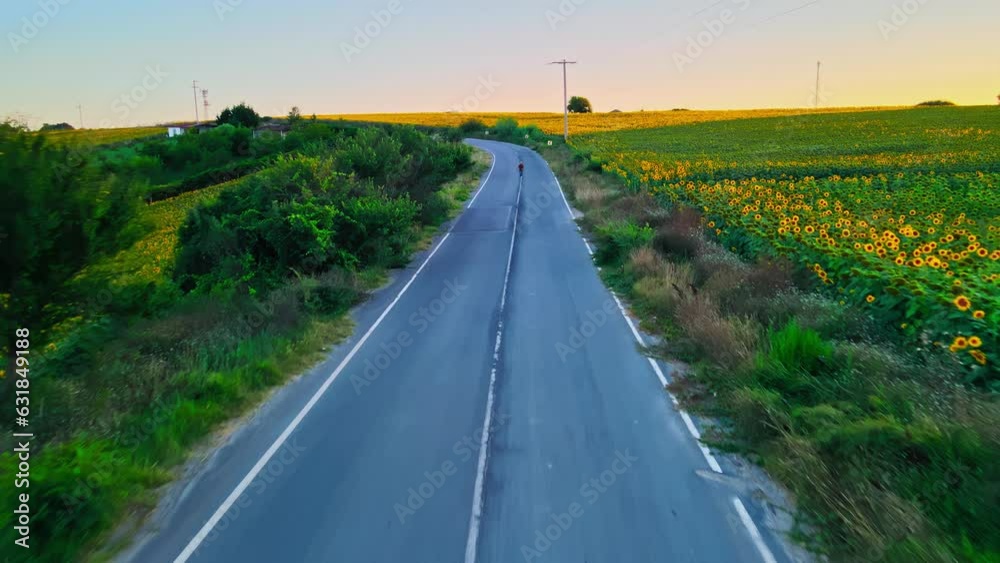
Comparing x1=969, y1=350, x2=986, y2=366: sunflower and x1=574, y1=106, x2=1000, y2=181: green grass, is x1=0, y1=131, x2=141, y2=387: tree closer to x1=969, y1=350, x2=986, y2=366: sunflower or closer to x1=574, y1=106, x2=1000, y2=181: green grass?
x1=969, y1=350, x2=986, y2=366: sunflower

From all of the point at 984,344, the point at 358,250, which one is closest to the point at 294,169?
the point at 358,250

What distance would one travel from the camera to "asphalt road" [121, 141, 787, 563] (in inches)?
242

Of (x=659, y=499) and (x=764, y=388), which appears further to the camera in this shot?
(x=764, y=388)

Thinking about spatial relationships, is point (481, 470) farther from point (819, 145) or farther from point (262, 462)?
point (819, 145)

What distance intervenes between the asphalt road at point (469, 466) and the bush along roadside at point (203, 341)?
56cm

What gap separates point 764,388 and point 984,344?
244cm

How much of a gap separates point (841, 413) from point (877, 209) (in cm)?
1496

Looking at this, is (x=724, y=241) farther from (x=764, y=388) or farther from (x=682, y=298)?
(x=764, y=388)

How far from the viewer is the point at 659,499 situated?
688cm

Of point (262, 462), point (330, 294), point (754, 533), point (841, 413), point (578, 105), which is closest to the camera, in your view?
point (754, 533)

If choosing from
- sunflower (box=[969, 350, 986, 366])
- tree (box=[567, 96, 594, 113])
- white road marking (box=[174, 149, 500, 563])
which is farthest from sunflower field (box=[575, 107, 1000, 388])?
tree (box=[567, 96, 594, 113])

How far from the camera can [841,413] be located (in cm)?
704

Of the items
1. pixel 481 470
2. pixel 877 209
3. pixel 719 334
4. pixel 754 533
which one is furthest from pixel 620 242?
pixel 754 533

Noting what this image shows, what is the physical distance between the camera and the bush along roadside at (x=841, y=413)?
5.37 m
